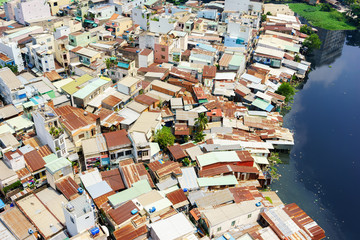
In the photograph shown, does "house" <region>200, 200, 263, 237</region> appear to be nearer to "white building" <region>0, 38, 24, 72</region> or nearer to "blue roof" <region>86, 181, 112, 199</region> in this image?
"blue roof" <region>86, 181, 112, 199</region>

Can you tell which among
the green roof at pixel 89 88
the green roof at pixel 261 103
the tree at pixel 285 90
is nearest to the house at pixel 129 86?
the green roof at pixel 89 88

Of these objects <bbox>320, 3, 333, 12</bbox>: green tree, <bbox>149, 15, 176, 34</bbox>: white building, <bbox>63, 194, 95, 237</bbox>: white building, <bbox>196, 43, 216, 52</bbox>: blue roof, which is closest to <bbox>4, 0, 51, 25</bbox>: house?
<bbox>149, 15, 176, 34</bbox>: white building

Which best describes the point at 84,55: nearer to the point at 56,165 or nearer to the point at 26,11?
the point at 56,165

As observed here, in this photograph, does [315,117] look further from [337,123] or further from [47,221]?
[47,221]

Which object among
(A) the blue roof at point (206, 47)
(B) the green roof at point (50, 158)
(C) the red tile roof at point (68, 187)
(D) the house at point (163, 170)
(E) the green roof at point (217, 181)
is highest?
(A) the blue roof at point (206, 47)

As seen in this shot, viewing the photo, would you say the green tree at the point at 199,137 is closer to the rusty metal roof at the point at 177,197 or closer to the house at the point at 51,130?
the rusty metal roof at the point at 177,197

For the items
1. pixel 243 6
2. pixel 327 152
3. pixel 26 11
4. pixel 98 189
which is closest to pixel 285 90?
pixel 327 152
